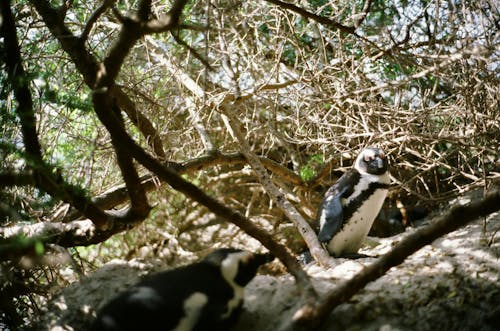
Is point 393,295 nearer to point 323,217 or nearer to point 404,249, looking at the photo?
point 404,249

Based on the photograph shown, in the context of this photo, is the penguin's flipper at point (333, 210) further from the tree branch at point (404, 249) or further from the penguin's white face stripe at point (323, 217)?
the tree branch at point (404, 249)

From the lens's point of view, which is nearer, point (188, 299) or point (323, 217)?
point (188, 299)

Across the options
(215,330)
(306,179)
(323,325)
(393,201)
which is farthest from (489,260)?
(393,201)

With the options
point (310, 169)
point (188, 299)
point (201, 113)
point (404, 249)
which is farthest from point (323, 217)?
point (188, 299)

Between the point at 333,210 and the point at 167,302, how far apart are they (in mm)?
1997

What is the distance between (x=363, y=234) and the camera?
3455 mm

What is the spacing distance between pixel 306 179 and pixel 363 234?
75cm

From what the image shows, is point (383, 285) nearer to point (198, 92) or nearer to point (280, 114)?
point (198, 92)

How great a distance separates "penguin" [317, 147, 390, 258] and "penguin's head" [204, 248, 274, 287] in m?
1.45

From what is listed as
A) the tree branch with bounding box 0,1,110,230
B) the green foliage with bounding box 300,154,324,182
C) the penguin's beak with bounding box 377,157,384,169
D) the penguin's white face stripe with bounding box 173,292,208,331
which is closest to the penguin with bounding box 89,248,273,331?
the penguin's white face stripe with bounding box 173,292,208,331

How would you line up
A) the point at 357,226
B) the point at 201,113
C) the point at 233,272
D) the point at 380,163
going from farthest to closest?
the point at 201,113 → the point at 357,226 → the point at 380,163 → the point at 233,272

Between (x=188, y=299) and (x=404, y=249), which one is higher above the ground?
(x=188, y=299)

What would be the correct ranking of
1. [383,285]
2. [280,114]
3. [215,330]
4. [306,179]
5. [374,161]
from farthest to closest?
[280,114] < [306,179] < [374,161] < [383,285] < [215,330]

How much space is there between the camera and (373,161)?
130 inches
